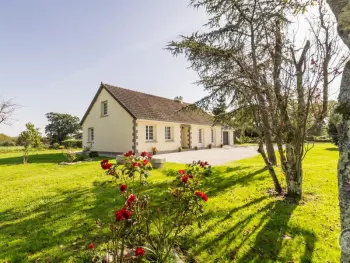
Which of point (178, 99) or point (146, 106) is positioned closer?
point (146, 106)

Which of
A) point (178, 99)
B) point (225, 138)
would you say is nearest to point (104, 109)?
point (178, 99)

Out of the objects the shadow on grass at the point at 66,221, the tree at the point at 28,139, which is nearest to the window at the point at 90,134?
the tree at the point at 28,139

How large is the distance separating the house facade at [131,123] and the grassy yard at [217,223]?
33.7 feet

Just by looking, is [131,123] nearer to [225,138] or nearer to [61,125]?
[225,138]

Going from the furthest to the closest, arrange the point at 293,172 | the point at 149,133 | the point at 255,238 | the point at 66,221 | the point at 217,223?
the point at 149,133 → the point at 293,172 → the point at 66,221 → the point at 217,223 → the point at 255,238

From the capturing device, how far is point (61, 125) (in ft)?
177

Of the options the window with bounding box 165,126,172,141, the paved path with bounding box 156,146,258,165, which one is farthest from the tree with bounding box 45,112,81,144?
the paved path with bounding box 156,146,258,165

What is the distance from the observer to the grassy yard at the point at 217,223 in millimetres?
3465

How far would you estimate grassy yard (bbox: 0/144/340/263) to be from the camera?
3465 mm

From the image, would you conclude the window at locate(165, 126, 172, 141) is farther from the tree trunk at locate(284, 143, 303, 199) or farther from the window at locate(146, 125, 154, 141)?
the tree trunk at locate(284, 143, 303, 199)

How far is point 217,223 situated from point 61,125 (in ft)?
192

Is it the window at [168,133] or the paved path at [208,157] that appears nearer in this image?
the paved path at [208,157]

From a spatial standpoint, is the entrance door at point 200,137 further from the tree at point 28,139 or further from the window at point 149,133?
the tree at point 28,139

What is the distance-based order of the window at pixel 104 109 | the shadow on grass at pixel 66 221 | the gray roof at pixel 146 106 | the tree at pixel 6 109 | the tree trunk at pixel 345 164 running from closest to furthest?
the tree trunk at pixel 345 164 → the shadow on grass at pixel 66 221 → the gray roof at pixel 146 106 → the window at pixel 104 109 → the tree at pixel 6 109
